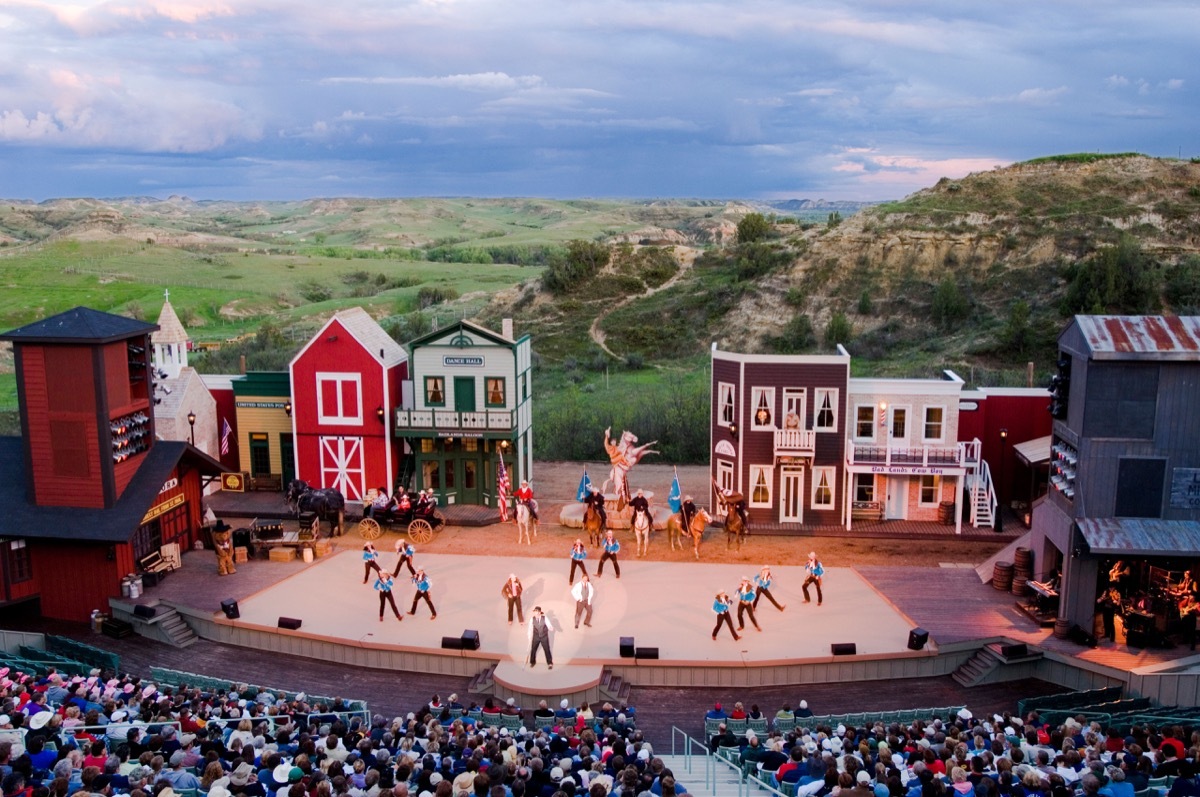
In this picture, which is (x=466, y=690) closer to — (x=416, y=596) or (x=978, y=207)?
(x=416, y=596)

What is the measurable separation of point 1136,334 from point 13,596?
1078 inches

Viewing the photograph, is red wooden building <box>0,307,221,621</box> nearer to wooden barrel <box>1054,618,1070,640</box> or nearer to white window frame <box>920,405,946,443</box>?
wooden barrel <box>1054,618,1070,640</box>

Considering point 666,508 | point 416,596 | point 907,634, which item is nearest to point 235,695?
point 416,596

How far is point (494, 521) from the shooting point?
1272 inches

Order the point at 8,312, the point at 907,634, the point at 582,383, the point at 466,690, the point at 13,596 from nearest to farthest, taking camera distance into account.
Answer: the point at 466,690 → the point at 907,634 → the point at 13,596 → the point at 582,383 → the point at 8,312

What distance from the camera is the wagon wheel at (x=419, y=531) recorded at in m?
30.5

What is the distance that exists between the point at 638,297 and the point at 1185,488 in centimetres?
5658

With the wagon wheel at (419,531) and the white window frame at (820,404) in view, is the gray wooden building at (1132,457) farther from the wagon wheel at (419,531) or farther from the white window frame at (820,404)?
the wagon wheel at (419,531)

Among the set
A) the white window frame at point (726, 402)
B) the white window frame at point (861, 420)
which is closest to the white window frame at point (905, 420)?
the white window frame at point (861, 420)

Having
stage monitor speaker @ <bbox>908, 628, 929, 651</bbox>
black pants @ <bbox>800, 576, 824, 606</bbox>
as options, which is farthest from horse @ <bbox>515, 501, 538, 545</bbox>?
stage monitor speaker @ <bbox>908, 628, 929, 651</bbox>

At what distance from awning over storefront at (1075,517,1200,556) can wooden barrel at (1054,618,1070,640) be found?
1966 mm

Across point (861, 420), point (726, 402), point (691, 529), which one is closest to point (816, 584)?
point (691, 529)

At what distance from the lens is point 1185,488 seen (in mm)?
21797

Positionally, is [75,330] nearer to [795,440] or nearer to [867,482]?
[795,440]
